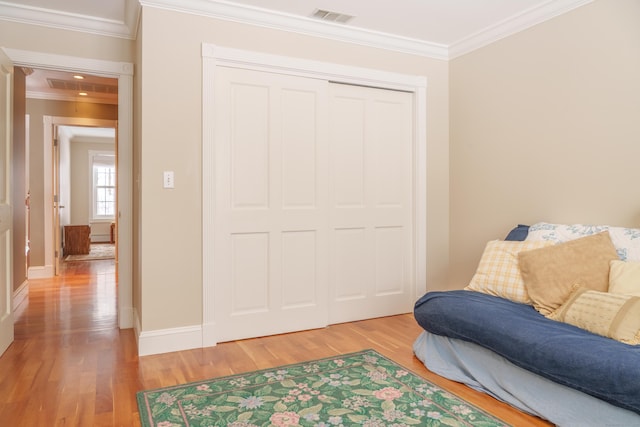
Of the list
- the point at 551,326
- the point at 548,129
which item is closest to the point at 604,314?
the point at 551,326

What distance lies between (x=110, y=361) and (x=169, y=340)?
0.37 m

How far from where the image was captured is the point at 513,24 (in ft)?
11.1

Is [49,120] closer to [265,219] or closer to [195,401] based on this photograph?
[265,219]

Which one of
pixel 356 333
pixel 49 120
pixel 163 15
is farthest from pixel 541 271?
pixel 49 120

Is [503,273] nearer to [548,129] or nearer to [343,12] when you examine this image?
[548,129]

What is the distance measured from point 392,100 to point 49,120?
4.76 metres

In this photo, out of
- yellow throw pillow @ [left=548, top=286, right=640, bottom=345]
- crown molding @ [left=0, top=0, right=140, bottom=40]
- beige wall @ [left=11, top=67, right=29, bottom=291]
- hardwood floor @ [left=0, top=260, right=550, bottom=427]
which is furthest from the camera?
beige wall @ [left=11, top=67, right=29, bottom=291]

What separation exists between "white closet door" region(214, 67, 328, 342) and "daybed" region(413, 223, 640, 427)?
1056 mm

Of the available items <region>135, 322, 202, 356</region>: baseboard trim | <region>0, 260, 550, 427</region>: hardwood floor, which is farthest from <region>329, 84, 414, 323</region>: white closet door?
<region>135, 322, 202, 356</region>: baseboard trim

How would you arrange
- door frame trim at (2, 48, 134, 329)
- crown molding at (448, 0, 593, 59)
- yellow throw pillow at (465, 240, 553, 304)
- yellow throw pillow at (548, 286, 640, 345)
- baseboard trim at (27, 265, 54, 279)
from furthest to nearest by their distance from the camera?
baseboard trim at (27, 265, 54, 279) → door frame trim at (2, 48, 134, 329) → crown molding at (448, 0, 593, 59) → yellow throw pillow at (465, 240, 553, 304) → yellow throw pillow at (548, 286, 640, 345)

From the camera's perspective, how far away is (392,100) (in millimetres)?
3875

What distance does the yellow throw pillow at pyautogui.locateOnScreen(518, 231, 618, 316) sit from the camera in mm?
2381

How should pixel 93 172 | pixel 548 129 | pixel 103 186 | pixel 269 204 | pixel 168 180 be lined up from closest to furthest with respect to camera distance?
1. pixel 168 180
2. pixel 548 129
3. pixel 269 204
4. pixel 93 172
5. pixel 103 186

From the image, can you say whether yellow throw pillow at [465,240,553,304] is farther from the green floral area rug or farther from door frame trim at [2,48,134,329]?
door frame trim at [2,48,134,329]
